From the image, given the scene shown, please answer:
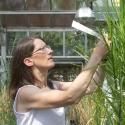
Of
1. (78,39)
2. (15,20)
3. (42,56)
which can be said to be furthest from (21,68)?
(15,20)

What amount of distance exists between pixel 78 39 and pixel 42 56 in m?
4.32

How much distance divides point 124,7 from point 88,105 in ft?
9.74

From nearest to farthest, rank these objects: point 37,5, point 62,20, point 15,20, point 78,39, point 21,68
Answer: point 21,68 → point 78,39 → point 37,5 → point 62,20 → point 15,20

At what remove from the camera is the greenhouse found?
196 cm

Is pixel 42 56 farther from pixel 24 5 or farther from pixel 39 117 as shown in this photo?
pixel 24 5

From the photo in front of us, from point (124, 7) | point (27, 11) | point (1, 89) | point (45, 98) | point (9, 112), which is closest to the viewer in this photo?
point (124, 7)

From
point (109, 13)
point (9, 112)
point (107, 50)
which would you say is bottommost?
point (9, 112)

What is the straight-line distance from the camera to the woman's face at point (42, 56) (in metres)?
2.41

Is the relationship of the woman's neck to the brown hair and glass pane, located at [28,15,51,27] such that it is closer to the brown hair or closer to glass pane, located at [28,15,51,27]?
the brown hair

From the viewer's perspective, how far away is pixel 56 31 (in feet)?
32.7

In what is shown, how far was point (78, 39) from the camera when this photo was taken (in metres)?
6.73

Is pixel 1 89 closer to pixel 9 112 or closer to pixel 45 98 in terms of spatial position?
pixel 9 112

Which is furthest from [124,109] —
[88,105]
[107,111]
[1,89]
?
[1,89]

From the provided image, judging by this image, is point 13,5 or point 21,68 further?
point 13,5
